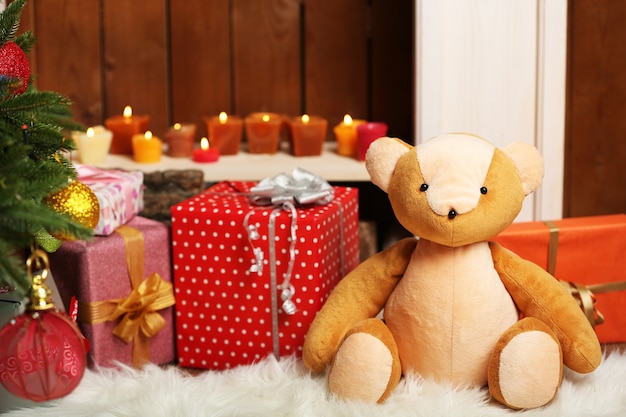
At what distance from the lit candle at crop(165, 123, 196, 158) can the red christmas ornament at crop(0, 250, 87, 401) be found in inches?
28.9

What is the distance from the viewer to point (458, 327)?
1047 millimetres

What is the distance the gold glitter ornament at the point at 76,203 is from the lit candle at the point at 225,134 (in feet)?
1.92

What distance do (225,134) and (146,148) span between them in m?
0.14

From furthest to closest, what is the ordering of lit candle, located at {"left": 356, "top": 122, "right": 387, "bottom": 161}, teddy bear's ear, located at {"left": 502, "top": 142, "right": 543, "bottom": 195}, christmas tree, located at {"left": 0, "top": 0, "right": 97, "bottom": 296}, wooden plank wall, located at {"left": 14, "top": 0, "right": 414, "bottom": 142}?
wooden plank wall, located at {"left": 14, "top": 0, "right": 414, "bottom": 142}
lit candle, located at {"left": 356, "top": 122, "right": 387, "bottom": 161}
teddy bear's ear, located at {"left": 502, "top": 142, "right": 543, "bottom": 195}
christmas tree, located at {"left": 0, "top": 0, "right": 97, "bottom": 296}

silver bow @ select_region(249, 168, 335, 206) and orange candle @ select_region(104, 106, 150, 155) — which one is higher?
orange candle @ select_region(104, 106, 150, 155)

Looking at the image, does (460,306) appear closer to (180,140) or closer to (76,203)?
(76,203)

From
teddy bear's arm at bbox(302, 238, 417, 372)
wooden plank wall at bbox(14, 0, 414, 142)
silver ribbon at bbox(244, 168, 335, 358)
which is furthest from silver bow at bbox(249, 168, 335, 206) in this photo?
wooden plank wall at bbox(14, 0, 414, 142)

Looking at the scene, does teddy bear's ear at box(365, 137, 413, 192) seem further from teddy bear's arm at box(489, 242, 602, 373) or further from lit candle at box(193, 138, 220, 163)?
lit candle at box(193, 138, 220, 163)

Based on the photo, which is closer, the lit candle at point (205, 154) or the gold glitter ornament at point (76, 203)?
the gold glitter ornament at point (76, 203)

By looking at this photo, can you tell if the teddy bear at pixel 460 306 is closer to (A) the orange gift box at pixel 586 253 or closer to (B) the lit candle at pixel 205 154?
(A) the orange gift box at pixel 586 253

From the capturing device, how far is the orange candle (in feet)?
5.30

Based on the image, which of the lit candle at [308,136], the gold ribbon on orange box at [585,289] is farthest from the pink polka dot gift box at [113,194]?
the gold ribbon on orange box at [585,289]

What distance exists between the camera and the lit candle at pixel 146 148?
1545mm

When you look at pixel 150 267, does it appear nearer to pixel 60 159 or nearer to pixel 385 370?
pixel 60 159
